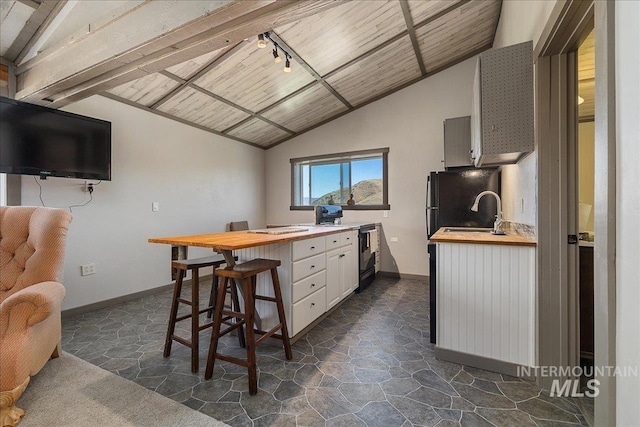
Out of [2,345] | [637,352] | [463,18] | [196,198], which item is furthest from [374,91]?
[2,345]

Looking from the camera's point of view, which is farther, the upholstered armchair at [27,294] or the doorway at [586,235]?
the doorway at [586,235]

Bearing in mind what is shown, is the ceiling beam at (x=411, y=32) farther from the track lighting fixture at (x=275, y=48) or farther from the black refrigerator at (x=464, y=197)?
the black refrigerator at (x=464, y=197)

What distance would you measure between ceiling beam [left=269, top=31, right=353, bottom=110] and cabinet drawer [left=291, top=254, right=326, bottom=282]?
2.29 meters

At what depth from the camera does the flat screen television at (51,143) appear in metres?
2.44

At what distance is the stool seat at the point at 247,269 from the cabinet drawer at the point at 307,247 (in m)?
0.19

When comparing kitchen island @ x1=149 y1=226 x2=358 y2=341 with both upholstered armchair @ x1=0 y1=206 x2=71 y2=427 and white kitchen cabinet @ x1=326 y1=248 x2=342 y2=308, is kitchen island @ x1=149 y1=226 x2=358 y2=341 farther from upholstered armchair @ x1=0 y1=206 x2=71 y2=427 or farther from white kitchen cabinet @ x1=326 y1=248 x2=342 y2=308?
upholstered armchair @ x1=0 y1=206 x2=71 y2=427

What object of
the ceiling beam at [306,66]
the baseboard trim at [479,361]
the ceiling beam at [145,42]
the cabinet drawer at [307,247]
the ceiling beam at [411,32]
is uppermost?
the ceiling beam at [411,32]

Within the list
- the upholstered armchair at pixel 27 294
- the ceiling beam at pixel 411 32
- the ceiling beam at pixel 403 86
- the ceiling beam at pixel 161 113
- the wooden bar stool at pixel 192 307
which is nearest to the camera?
the upholstered armchair at pixel 27 294

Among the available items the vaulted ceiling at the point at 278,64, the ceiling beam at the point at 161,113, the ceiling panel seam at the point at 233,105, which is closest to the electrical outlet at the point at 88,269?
the vaulted ceiling at the point at 278,64

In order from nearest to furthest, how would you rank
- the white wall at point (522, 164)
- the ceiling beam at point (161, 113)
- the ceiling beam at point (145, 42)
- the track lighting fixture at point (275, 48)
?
the ceiling beam at point (145, 42), the white wall at point (522, 164), the track lighting fixture at point (275, 48), the ceiling beam at point (161, 113)

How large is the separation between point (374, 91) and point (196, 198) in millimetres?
3319

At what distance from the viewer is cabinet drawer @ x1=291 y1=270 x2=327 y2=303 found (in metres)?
2.28

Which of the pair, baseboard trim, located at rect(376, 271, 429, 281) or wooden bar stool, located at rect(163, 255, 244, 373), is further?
baseboard trim, located at rect(376, 271, 429, 281)

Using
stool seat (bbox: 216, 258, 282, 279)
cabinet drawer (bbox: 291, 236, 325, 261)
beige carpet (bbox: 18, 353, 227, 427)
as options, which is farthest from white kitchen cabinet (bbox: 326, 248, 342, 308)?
beige carpet (bbox: 18, 353, 227, 427)
